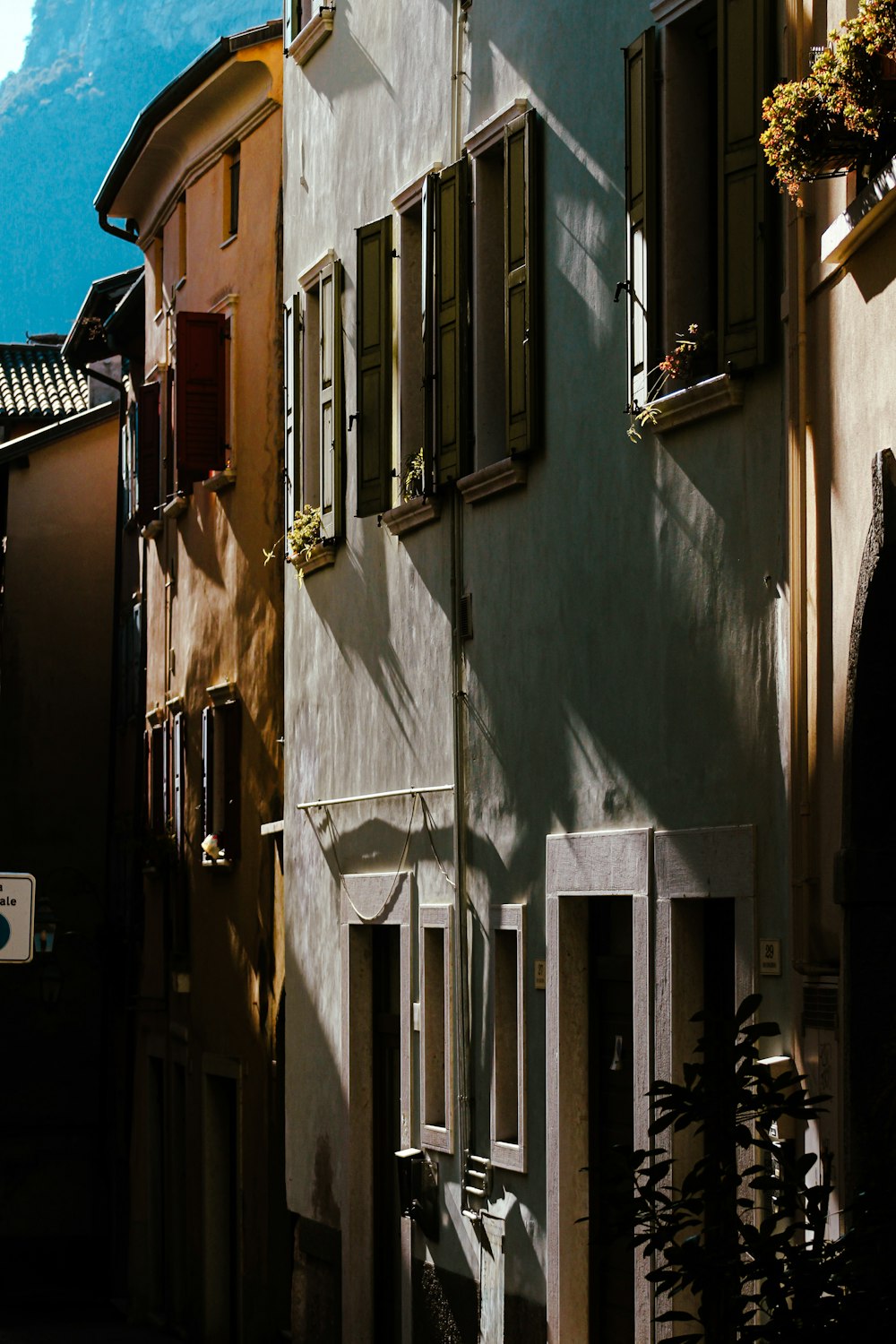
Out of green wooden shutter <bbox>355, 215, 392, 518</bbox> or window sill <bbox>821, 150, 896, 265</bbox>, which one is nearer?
window sill <bbox>821, 150, 896, 265</bbox>

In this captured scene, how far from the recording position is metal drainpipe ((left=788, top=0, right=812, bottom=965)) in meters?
7.70

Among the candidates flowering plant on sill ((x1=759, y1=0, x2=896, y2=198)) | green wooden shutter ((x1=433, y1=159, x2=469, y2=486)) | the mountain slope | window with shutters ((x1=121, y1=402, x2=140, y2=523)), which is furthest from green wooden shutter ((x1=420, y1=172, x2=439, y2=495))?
the mountain slope

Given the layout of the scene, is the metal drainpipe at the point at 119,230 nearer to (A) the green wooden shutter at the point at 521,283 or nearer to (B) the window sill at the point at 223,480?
(B) the window sill at the point at 223,480

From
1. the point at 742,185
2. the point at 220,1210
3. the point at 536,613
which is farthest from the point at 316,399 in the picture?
the point at 220,1210

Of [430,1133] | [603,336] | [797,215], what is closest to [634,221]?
[603,336]

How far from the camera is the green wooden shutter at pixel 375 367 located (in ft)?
42.3

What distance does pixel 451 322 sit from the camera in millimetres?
11719

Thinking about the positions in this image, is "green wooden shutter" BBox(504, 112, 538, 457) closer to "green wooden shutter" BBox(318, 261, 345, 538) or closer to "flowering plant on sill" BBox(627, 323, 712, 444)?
"flowering plant on sill" BBox(627, 323, 712, 444)

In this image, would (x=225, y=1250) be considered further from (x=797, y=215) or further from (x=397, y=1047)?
(x=797, y=215)

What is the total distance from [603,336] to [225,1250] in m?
12.4

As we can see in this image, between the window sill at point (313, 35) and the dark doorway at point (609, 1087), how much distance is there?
22.9 ft

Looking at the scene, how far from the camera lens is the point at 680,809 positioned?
9.05m

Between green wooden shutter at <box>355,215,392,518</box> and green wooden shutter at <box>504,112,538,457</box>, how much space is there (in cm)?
189

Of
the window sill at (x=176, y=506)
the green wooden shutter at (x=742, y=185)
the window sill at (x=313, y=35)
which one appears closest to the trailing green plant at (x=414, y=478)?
the window sill at (x=313, y=35)
